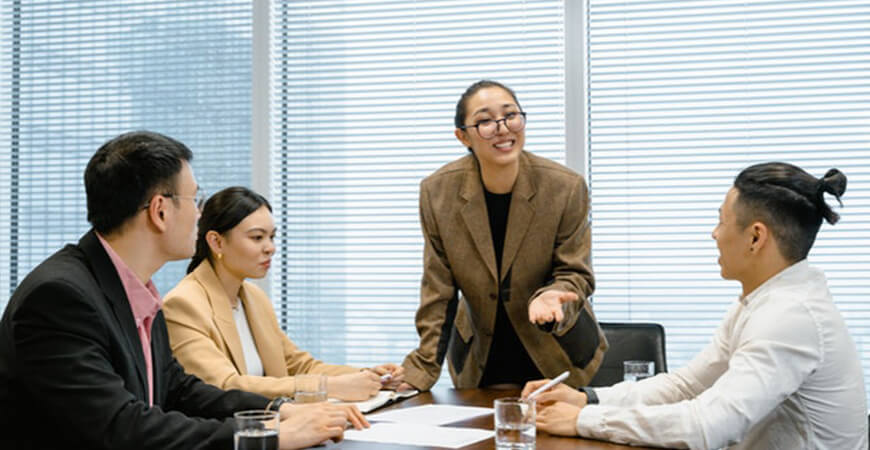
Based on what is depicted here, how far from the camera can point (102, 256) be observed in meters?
1.75

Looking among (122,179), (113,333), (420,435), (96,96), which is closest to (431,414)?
(420,435)

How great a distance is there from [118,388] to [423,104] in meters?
3.00

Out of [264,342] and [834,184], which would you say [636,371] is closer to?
[834,184]

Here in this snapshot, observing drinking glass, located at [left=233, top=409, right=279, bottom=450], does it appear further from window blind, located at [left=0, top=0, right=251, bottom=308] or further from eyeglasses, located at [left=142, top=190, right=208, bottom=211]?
window blind, located at [left=0, top=0, right=251, bottom=308]

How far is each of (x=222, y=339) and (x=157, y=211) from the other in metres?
0.91

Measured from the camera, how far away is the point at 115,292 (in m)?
1.73

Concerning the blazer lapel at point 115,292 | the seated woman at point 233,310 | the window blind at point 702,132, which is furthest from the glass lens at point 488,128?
the window blind at point 702,132

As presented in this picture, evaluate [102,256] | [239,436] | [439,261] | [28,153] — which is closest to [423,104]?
[439,261]

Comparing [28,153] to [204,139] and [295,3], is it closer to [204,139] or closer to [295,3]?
[204,139]

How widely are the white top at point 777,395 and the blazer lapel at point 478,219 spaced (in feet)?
3.49

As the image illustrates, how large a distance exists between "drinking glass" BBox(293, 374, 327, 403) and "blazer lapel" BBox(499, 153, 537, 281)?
913 millimetres

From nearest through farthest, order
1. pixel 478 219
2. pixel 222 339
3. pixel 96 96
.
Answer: pixel 222 339, pixel 478 219, pixel 96 96

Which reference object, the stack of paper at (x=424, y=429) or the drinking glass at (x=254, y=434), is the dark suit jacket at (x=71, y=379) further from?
the stack of paper at (x=424, y=429)

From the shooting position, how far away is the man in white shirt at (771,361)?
173 centimetres
